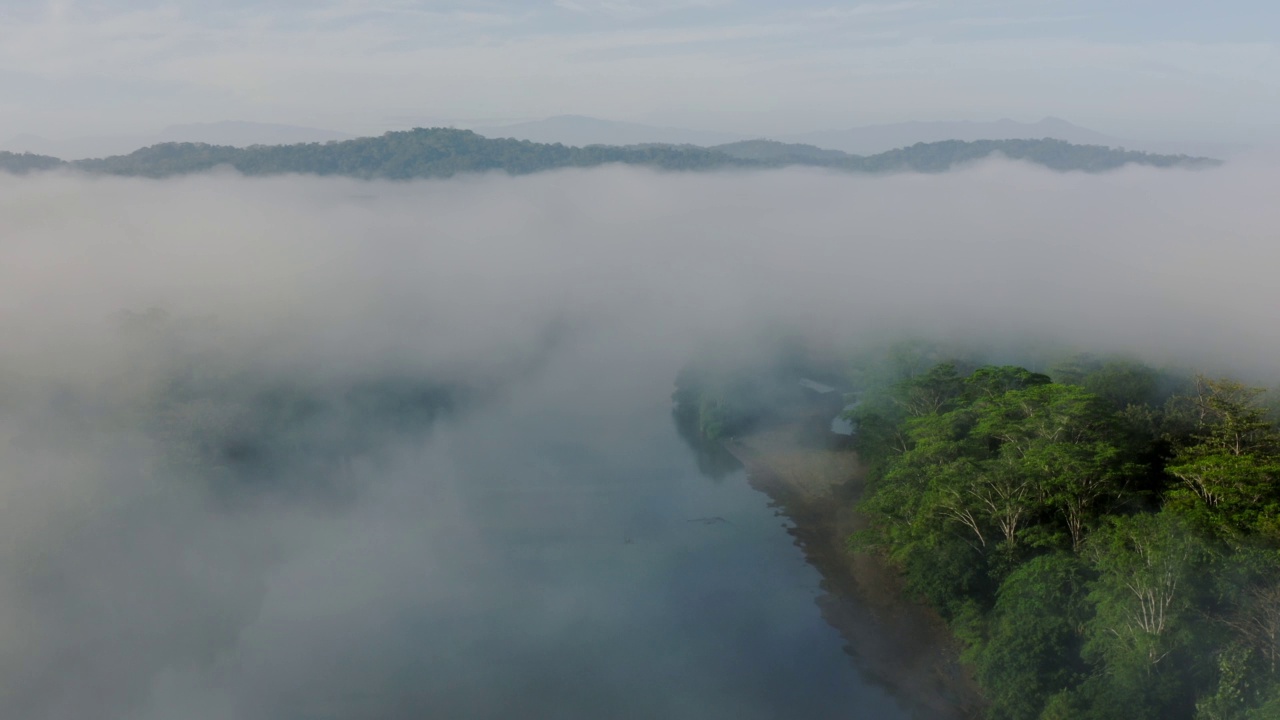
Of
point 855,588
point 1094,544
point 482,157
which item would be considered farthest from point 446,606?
point 482,157

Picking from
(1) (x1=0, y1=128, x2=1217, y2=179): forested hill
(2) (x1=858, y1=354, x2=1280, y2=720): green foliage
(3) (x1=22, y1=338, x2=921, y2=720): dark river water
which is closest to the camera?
(2) (x1=858, y1=354, x2=1280, y2=720): green foliage

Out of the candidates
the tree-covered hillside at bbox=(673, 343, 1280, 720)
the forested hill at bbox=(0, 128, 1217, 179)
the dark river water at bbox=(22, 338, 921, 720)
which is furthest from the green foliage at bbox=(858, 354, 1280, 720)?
the forested hill at bbox=(0, 128, 1217, 179)

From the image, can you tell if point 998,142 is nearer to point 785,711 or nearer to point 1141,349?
point 1141,349

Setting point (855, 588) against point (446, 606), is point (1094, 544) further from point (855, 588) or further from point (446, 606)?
point (446, 606)

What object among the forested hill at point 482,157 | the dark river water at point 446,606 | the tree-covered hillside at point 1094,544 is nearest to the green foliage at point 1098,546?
the tree-covered hillside at point 1094,544

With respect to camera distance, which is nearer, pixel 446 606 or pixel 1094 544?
pixel 1094 544

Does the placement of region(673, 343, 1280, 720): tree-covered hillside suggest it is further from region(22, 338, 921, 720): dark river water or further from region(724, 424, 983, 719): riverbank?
region(22, 338, 921, 720): dark river water

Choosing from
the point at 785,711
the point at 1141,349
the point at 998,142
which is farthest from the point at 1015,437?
the point at 998,142
